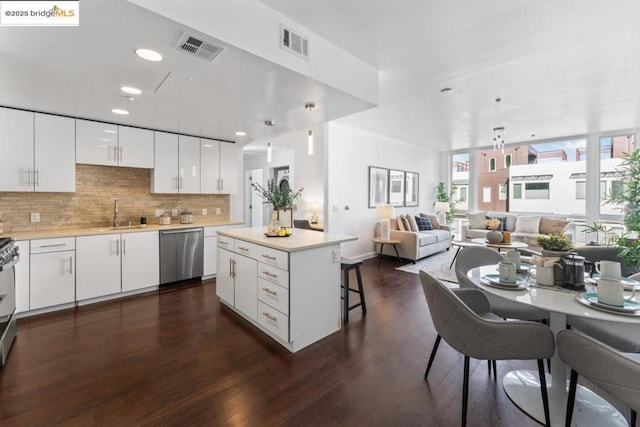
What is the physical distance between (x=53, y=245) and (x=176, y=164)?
1.82 m

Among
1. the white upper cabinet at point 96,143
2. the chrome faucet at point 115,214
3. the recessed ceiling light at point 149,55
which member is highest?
the recessed ceiling light at point 149,55

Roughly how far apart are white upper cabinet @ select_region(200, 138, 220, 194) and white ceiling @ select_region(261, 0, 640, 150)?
2.46 meters

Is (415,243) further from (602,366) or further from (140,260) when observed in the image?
(140,260)

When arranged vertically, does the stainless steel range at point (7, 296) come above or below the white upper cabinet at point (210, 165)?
below

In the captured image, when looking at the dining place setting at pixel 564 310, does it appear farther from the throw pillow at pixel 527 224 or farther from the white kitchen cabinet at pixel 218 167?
the throw pillow at pixel 527 224

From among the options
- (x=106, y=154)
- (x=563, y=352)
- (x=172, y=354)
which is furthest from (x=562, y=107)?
(x=106, y=154)

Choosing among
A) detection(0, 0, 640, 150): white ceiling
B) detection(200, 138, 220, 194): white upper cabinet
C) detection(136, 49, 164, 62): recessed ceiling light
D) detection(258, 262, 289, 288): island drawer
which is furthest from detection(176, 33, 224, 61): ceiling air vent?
detection(200, 138, 220, 194): white upper cabinet

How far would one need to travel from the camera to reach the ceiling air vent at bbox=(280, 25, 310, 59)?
2049 millimetres

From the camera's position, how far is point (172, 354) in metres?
2.32

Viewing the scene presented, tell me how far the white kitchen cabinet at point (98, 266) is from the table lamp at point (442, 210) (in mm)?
7157

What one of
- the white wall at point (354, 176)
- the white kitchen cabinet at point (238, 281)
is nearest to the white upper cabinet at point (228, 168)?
the white wall at point (354, 176)

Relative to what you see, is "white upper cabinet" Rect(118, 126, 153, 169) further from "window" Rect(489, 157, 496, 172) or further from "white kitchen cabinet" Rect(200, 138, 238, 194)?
"window" Rect(489, 157, 496, 172)

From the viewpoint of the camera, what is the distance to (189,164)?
4.44 m

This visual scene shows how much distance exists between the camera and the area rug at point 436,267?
4.64 m
